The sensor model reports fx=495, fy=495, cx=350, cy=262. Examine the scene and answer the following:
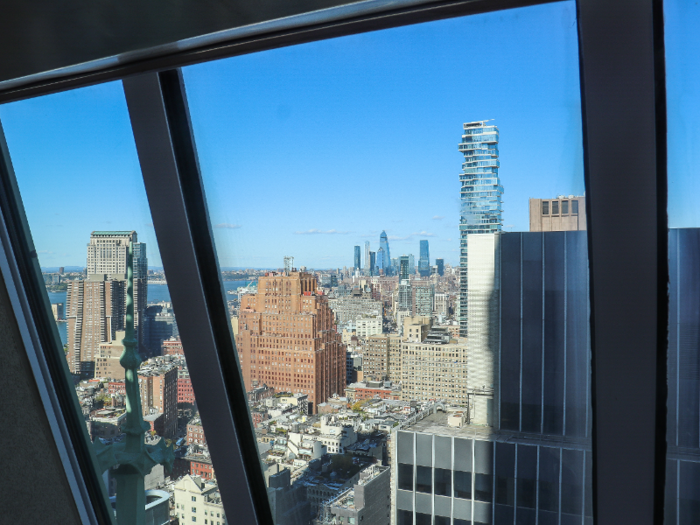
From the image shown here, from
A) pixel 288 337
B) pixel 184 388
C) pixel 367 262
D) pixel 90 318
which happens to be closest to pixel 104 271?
pixel 90 318

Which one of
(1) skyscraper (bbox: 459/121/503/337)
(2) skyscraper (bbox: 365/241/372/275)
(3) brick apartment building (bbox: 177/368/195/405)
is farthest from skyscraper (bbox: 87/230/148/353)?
(1) skyscraper (bbox: 459/121/503/337)

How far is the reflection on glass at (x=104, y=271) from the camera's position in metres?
2.32

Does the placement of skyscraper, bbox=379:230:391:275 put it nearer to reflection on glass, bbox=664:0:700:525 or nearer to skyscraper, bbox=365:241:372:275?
skyscraper, bbox=365:241:372:275

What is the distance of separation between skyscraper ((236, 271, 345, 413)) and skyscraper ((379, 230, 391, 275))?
1.07ft

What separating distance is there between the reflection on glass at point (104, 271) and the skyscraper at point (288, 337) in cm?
33

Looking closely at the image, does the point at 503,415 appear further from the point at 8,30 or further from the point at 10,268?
the point at 10,268

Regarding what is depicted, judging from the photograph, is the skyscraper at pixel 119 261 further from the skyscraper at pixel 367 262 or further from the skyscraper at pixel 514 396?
the skyscraper at pixel 514 396

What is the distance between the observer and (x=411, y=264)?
5.96ft

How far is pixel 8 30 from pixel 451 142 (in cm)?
135

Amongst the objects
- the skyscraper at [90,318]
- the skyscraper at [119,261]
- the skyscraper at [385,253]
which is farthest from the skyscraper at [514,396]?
the skyscraper at [90,318]

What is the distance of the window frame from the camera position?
1318 millimetres

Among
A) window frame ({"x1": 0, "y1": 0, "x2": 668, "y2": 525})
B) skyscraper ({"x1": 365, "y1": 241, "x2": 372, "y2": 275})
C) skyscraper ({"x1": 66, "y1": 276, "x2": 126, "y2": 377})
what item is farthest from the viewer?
skyscraper ({"x1": 66, "y1": 276, "x2": 126, "y2": 377})

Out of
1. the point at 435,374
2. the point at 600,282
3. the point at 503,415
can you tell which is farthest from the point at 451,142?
the point at 503,415

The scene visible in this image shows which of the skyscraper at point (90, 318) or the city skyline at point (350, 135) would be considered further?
the skyscraper at point (90, 318)
